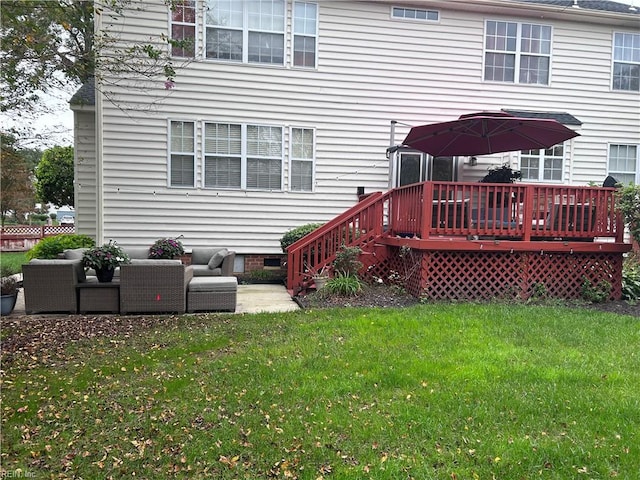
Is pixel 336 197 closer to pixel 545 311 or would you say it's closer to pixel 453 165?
pixel 453 165

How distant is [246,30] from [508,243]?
6766 mm

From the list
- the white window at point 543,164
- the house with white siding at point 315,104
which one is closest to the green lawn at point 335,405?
the house with white siding at point 315,104

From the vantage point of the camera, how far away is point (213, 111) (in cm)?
924

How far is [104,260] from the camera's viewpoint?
605 centimetres

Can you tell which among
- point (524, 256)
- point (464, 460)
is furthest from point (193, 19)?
point (464, 460)

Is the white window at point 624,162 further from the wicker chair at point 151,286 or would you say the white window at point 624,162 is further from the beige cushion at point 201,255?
the wicker chair at point 151,286

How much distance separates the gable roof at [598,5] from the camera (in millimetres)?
10445

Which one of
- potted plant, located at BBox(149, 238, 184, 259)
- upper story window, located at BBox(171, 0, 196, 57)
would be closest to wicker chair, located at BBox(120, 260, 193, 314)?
potted plant, located at BBox(149, 238, 184, 259)

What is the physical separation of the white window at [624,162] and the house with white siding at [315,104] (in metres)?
0.05

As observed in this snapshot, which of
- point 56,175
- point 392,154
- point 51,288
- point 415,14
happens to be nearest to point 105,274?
point 51,288

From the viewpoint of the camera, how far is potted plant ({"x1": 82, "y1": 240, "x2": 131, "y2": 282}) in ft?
19.7

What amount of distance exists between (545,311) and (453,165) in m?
4.94

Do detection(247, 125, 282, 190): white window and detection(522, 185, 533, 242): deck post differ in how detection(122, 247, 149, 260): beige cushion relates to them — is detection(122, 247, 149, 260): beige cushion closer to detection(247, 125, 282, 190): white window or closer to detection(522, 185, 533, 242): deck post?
detection(247, 125, 282, 190): white window

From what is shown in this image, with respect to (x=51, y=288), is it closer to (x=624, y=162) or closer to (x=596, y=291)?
(x=596, y=291)
